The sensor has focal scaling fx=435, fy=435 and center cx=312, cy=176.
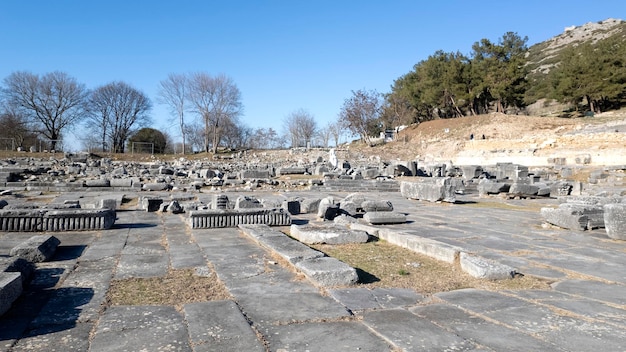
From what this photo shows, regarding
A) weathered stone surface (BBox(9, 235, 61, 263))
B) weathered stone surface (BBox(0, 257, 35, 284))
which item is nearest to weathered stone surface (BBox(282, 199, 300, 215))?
weathered stone surface (BBox(9, 235, 61, 263))

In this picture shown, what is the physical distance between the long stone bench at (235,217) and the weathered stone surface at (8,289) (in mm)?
3784

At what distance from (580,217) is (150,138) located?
166 feet

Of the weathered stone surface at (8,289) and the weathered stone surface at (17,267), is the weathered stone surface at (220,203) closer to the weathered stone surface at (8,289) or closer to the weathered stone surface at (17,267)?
the weathered stone surface at (17,267)

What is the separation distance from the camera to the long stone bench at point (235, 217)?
7.42m

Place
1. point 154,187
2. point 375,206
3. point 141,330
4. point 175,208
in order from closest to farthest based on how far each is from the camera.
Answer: point 141,330 < point 375,206 < point 175,208 < point 154,187

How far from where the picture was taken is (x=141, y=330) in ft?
9.71

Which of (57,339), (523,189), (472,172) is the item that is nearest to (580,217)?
(523,189)

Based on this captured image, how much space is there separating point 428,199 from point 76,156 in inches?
1217

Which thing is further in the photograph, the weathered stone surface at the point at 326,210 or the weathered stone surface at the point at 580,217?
the weathered stone surface at the point at 326,210

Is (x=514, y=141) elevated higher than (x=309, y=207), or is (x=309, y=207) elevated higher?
(x=514, y=141)

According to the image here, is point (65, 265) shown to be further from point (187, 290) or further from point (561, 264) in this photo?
point (561, 264)

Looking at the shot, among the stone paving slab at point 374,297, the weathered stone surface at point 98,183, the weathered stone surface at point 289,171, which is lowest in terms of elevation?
the stone paving slab at point 374,297

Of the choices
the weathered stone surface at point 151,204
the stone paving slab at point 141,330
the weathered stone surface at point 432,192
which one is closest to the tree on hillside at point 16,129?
the weathered stone surface at point 151,204

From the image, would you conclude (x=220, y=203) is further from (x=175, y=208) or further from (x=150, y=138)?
(x=150, y=138)
